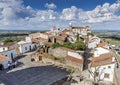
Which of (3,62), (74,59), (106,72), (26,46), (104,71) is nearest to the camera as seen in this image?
(106,72)

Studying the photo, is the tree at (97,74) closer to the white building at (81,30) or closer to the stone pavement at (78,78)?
the stone pavement at (78,78)

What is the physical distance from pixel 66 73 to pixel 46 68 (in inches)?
252

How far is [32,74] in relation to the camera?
36.4m

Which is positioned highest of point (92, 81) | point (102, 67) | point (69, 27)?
point (69, 27)

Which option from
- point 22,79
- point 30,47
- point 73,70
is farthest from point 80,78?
point 30,47

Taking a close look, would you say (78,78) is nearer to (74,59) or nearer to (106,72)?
(106,72)

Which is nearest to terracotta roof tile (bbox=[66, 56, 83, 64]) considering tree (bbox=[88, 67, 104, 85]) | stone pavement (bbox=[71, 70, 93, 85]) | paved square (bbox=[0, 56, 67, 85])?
stone pavement (bbox=[71, 70, 93, 85])

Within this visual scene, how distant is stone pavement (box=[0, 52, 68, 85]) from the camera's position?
32250mm

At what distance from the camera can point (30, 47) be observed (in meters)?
60.1

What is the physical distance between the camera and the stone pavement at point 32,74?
32250 mm

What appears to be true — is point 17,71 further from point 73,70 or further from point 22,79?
point 73,70

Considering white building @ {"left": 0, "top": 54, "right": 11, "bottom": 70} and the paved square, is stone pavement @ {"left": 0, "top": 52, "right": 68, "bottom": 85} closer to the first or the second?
the paved square

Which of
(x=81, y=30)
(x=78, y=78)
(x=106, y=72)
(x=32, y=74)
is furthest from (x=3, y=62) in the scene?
(x=81, y=30)

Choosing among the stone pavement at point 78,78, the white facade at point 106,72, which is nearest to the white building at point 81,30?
the stone pavement at point 78,78
